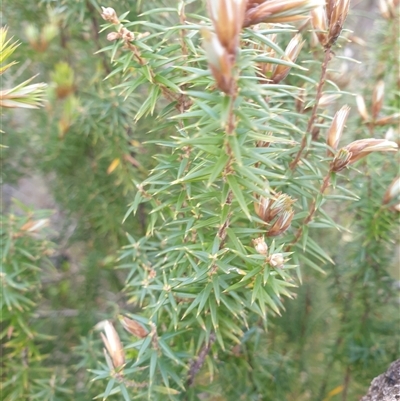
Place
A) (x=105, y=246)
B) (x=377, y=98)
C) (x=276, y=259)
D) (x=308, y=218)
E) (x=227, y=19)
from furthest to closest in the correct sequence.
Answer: (x=105, y=246) → (x=377, y=98) → (x=308, y=218) → (x=276, y=259) → (x=227, y=19)

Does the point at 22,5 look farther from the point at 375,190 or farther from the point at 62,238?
the point at 375,190

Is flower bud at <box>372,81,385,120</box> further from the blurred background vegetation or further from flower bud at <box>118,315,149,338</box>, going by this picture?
flower bud at <box>118,315,149,338</box>

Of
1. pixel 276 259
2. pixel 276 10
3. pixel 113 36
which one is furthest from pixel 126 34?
pixel 276 259

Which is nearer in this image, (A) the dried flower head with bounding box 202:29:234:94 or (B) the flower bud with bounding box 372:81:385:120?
(A) the dried flower head with bounding box 202:29:234:94

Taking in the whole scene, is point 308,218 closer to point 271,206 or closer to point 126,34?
point 271,206

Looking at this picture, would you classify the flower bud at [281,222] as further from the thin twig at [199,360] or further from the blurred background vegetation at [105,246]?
the blurred background vegetation at [105,246]

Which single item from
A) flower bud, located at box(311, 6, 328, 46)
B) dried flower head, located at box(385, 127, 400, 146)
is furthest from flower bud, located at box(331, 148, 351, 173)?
dried flower head, located at box(385, 127, 400, 146)

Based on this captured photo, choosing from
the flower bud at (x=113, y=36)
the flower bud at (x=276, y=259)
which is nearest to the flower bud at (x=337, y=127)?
the flower bud at (x=276, y=259)
